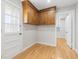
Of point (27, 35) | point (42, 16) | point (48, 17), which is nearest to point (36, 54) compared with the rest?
point (27, 35)

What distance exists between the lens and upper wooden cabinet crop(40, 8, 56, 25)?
431 centimetres

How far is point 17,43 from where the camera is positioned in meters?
2.92

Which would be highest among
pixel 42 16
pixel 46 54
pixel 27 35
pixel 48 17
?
pixel 42 16

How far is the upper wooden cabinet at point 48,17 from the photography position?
4.31 meters

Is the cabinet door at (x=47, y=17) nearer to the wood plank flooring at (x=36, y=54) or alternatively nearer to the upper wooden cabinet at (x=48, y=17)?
the upper wooden cabinet at (x=48, y=17)

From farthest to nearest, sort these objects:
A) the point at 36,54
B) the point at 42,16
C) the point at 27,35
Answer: the point at 42,16 → the point at 27,35 → the point at 36,54

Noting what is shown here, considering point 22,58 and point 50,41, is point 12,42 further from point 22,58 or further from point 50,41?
point 50,41

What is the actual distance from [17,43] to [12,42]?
1.12ft

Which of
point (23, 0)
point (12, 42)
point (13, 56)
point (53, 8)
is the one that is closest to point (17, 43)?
point (12, 42)

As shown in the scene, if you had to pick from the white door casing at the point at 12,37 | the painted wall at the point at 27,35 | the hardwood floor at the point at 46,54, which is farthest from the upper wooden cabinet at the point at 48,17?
the white door casing at the point at 12,37

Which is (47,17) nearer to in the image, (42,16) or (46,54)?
(42,16)

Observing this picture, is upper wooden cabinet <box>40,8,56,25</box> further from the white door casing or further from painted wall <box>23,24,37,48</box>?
the white door casing

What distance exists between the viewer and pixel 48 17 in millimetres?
4453

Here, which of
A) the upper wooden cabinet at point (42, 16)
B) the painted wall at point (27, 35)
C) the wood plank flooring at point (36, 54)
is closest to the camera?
the wood plank flooring at point (36, 54)
